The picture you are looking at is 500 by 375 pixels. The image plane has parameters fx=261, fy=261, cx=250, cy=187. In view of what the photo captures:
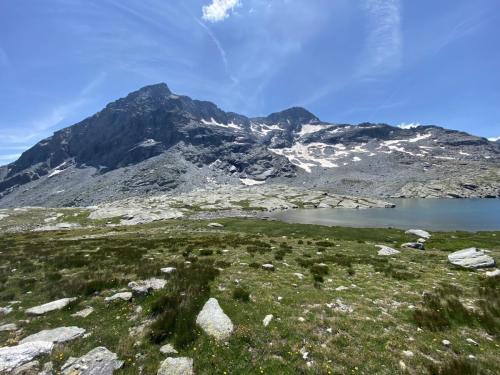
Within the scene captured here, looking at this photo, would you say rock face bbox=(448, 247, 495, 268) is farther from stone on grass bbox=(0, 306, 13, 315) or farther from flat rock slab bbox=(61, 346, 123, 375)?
stone on grass bbox=(0, 306, 13, 315)

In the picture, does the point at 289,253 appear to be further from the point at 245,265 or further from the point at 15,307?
the point at 15,307

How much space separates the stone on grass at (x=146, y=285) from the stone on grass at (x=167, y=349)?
5077 millimetres

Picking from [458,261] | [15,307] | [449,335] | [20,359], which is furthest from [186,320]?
[458,261]

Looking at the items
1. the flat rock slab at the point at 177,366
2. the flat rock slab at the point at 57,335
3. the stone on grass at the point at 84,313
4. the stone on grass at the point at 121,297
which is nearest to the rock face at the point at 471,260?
the flat rock slab at the point at 177,366

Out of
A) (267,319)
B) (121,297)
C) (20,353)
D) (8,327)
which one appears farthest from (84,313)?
(267,319)

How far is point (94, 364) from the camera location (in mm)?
8570

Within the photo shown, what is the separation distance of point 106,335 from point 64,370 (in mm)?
1899

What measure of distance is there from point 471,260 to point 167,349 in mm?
24548

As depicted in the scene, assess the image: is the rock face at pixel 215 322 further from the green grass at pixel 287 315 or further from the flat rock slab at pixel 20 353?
the flat rock slab at pixel 20 353

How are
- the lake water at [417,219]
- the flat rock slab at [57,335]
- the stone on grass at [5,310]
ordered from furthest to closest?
the lake water at [417,219]
the stone on grass at [5,310]
the flat rock slab at [57,335]

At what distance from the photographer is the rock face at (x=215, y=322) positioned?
10.1m

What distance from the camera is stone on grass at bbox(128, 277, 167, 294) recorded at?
547 inches

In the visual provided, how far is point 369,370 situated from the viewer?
8.21 meters

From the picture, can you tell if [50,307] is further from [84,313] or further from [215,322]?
[215,322]
